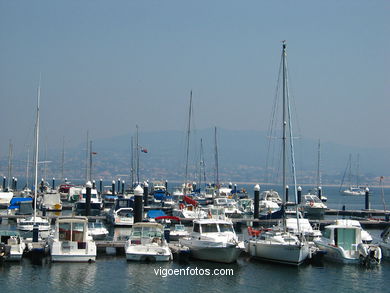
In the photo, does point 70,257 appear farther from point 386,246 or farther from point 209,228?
point 386,246

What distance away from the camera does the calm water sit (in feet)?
109

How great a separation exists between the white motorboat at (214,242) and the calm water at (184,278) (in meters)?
0.57

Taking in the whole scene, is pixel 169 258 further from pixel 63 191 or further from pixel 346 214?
pixel 63 191

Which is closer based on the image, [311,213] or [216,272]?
[216,272]

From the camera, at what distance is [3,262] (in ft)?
124

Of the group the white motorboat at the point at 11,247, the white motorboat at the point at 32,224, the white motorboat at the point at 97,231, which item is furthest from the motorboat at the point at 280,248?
the white motorboat at the point at 32,224

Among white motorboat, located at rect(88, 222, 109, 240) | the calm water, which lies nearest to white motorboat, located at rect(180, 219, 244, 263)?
the calm water

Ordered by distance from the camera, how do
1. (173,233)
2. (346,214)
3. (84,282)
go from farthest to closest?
(346,214), (173,233), (84,282)

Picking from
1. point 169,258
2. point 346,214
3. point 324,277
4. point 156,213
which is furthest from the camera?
point 346,214

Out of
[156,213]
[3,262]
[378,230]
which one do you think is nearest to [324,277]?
[3,262]

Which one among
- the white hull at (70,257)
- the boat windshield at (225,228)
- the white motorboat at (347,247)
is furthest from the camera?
the boat windshield at (225,228)

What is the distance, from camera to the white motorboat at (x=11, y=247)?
1489 inches

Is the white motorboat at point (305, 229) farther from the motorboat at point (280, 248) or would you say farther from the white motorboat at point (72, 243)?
the white motorboat at point (72, 243)

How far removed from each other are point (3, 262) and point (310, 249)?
18.9 meters
